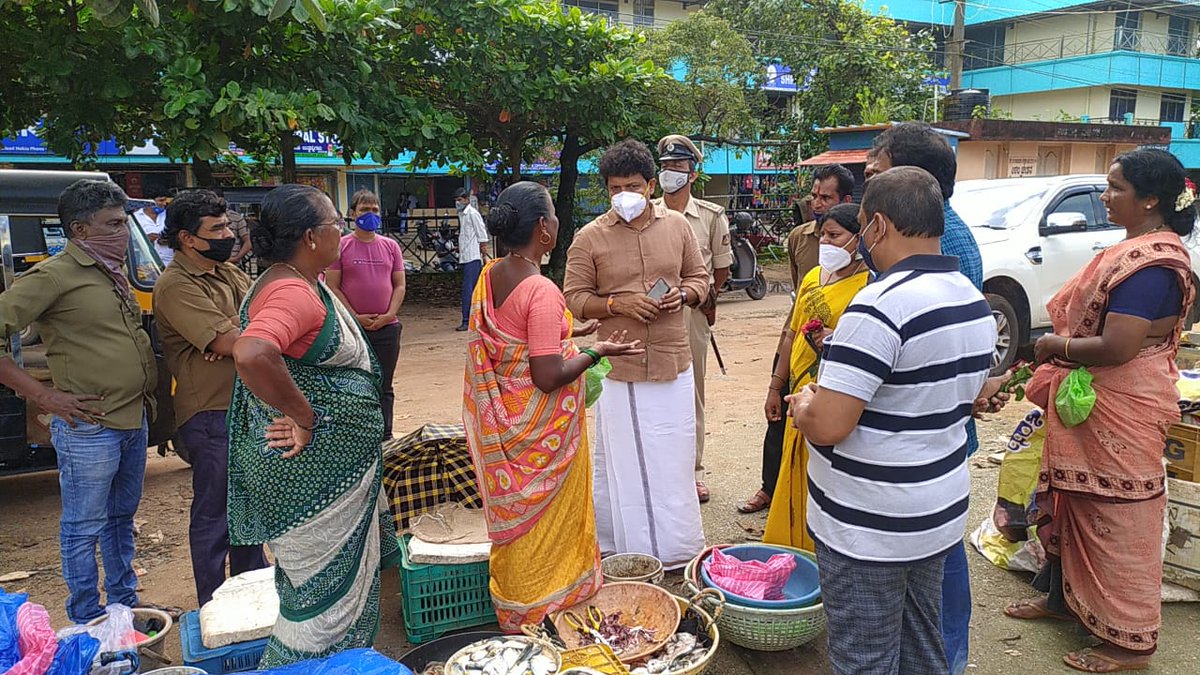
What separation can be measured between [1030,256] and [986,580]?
4869 millimetres

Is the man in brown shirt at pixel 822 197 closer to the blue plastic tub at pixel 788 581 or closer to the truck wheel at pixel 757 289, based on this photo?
the blue plastic tub at pixel 788 581

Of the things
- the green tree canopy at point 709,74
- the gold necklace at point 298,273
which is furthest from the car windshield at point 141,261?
the green tree canopy at point 709,74

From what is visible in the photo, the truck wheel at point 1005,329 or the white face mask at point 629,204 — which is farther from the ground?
the white face mask at point 629,204

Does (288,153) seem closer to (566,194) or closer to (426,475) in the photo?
(566,194)

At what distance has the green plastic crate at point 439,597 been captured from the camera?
3148mm

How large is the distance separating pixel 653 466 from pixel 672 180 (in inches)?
59.0

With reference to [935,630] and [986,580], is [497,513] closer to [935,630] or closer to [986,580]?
[935,630]

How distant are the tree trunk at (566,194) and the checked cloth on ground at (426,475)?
33.0ft

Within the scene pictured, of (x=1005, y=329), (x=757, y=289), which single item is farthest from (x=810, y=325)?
(x=757, y=289)

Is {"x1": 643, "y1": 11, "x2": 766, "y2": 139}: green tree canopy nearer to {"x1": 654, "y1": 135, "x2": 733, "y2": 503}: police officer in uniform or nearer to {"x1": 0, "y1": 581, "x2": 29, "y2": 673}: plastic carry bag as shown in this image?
{"x1": 654, "y1": 135, "x2": 733, "y2": 503}: police officer in uniform

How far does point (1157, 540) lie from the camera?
3.05 meters

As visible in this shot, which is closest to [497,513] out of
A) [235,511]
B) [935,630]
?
[235,511]

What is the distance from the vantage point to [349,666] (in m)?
2.24

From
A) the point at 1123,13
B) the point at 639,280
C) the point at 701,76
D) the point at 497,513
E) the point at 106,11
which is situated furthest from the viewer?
the point at 1123,13
